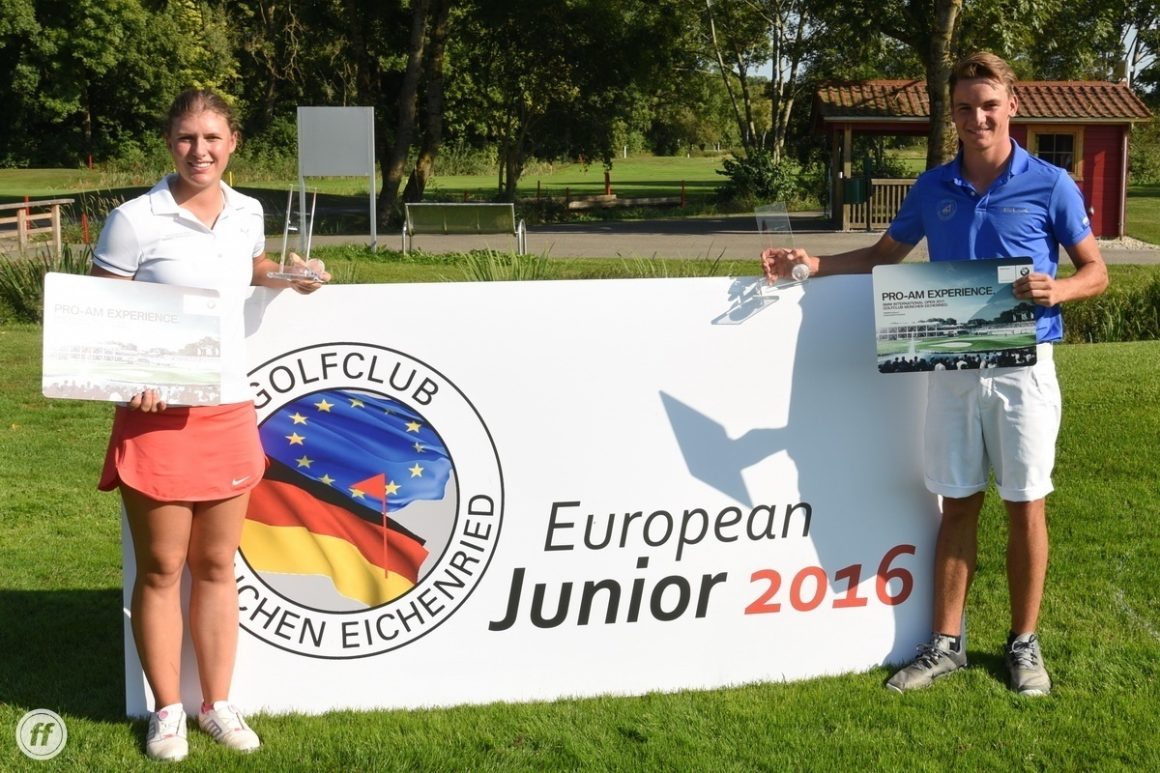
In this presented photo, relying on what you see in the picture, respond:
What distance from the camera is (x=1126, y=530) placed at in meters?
5.82

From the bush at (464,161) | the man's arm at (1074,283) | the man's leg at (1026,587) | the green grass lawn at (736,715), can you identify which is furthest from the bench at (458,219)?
the bush at (464,161)

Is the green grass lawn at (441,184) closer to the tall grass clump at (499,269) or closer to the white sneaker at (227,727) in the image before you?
the tall grass clump at (499,269)

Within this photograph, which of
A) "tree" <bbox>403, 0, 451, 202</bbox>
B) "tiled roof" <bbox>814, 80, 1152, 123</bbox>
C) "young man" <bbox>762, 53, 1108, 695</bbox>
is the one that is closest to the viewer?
"young man" <bbox>762, 53, 1108, 695</bbox>

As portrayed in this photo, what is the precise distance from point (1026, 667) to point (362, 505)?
2.21m

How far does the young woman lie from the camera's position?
135 inches

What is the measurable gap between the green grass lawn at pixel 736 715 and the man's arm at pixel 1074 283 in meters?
1.30

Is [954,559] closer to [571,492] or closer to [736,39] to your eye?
[571,492]

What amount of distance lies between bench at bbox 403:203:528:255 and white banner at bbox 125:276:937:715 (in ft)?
53.5

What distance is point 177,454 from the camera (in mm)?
3455

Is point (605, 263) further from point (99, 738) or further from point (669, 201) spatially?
point (669, 201)

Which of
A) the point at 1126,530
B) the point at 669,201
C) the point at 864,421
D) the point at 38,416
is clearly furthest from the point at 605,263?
the point at 669,201

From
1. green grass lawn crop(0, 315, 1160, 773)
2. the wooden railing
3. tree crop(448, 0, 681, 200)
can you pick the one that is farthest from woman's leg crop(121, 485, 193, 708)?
tree crop(448, 0, 681, 200)

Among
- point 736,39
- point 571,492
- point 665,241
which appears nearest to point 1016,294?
point 571,492

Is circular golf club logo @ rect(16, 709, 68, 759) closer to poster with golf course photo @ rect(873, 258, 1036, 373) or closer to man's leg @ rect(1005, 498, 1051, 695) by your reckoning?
poster with golf course photo @ rect(873, 258, 1036, 373)
